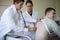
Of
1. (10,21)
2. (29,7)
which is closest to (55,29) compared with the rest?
Answer: (10,21)

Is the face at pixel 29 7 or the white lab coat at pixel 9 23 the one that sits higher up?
the face at pixel 29 7

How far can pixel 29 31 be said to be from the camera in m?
1.33

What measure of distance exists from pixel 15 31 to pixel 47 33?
0.97 feet

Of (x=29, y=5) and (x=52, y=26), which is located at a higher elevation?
(x=29, y=5)

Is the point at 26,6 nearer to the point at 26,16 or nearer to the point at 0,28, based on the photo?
the point at 26,16

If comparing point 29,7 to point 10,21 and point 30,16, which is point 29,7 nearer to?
point 30,16

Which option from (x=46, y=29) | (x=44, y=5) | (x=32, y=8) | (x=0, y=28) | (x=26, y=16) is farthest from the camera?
(x=44, y=5)

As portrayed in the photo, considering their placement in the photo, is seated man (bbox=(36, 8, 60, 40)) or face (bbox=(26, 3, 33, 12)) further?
face (bbox=(26, 3, 33, 12))

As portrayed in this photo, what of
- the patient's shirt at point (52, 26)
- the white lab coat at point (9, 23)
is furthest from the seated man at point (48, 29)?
the white lab coat at point (9, 23)

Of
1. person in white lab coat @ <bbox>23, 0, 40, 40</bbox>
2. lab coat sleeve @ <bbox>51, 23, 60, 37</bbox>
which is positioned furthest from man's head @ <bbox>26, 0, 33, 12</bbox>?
lab coat sleeve @ <bbox>51, 23, 60, 37</bbox>

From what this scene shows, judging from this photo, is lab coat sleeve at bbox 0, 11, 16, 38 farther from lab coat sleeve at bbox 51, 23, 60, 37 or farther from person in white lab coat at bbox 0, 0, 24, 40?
lab coat sleeve at bbox 51, 23, 60, 37

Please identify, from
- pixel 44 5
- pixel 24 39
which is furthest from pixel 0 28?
pixel 44 5

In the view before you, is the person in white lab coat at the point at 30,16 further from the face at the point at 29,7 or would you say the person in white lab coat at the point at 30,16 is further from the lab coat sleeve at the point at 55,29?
the lab coat sleeve at the point at 55,29

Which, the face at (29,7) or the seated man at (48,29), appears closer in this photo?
the seated man at (48,29)
